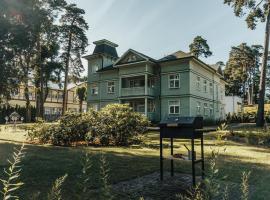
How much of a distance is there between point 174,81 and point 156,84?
259 cm

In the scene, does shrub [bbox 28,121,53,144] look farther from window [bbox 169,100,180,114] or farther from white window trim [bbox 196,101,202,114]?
white window trim [bbox 196,101,202,114]

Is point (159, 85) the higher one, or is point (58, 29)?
point (58, 29)

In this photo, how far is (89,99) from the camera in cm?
4066

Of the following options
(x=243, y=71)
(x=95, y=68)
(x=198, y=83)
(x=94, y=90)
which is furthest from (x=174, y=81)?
(x=243, y=71)

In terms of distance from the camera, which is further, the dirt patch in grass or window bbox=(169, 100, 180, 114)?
window bbox=(169, 100, 180, 114)

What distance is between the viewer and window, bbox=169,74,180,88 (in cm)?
3275

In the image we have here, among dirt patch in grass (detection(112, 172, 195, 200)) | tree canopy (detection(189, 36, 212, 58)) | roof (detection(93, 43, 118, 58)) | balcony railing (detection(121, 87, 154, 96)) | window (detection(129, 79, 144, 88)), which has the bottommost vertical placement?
dirt patch in grass (detection(112, 172, 195, 200))

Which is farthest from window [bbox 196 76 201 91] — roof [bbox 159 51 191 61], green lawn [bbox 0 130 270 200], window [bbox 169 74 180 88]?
green lawn [bbox 0 130 270 200]

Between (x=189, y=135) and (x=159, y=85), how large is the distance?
28.2 metres

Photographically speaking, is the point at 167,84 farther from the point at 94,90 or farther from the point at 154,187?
the point at 154,187

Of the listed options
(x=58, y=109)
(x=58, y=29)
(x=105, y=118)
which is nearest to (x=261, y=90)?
(x=105, y=118)

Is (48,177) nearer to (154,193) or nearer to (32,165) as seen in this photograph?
(32,165)

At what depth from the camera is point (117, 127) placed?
1488cm

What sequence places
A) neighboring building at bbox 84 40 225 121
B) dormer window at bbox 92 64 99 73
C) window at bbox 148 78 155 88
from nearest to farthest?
neighboring building at bbox 84 40 225 121, window at bbox 148 78 155 88, dormer window at bbox 92 64 99 73
